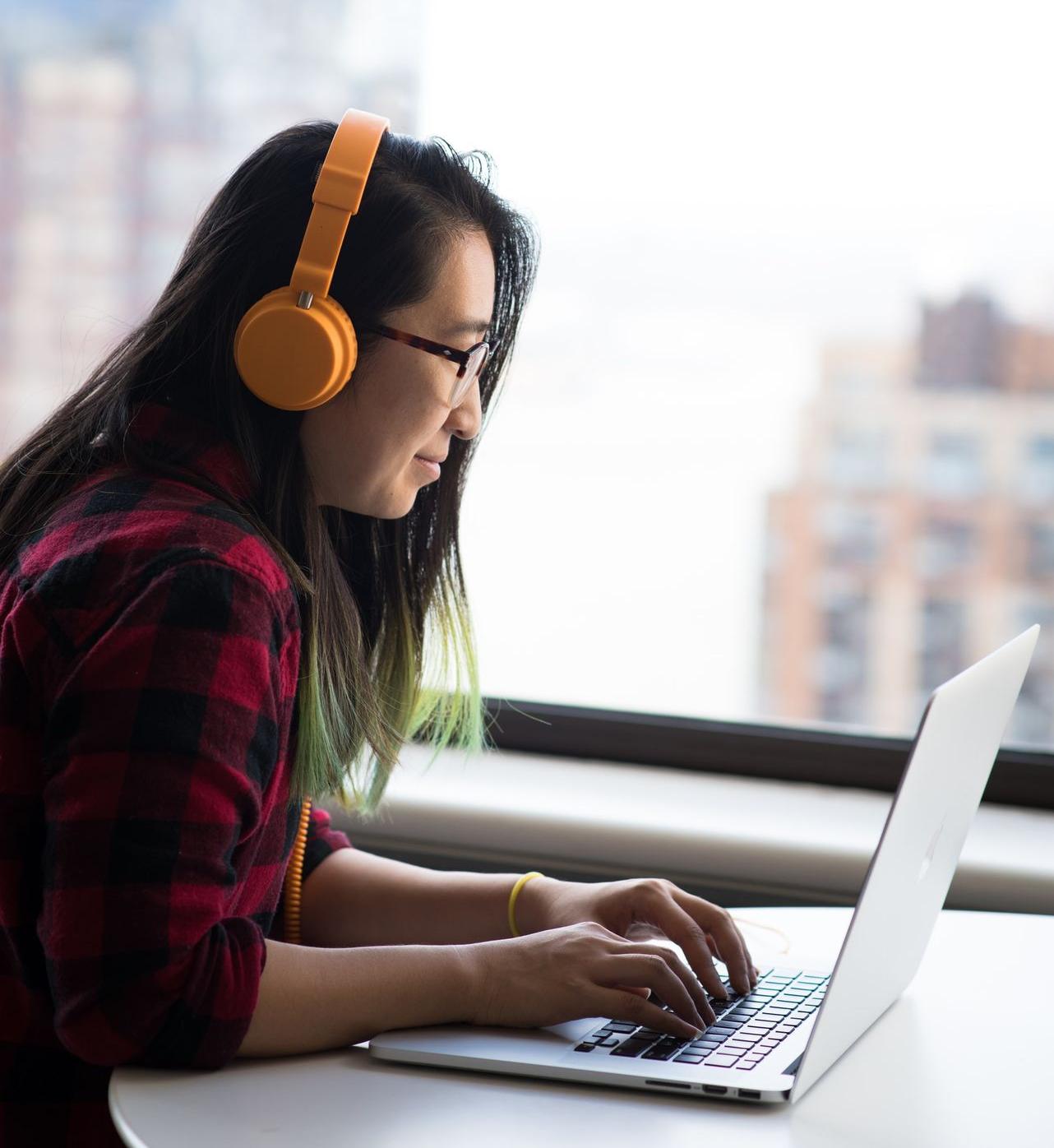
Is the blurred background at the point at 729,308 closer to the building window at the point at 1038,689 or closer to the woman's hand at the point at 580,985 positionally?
the building window at the point at 1038,689

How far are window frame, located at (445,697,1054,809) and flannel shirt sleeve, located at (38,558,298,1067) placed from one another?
1008 mm

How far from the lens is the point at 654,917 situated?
103 centimetres

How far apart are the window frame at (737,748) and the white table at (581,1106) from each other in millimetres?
883

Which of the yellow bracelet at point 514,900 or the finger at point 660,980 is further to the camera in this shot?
the yellow bracelet at point 514,900

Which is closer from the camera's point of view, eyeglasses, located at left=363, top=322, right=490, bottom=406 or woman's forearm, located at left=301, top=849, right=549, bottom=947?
eyeglasses, located at left=363, top=322, right=490, bottom=406

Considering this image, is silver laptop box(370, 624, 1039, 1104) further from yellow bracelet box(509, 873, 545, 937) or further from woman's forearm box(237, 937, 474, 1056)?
yellow bracelet box(509, 873, 545, 937)

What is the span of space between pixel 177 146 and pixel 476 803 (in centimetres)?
108

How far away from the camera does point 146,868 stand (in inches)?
30.6

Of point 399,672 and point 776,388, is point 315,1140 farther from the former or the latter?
point 776,388

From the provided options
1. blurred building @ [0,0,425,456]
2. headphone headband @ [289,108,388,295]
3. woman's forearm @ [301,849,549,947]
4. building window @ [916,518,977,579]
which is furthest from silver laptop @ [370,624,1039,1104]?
blurred building @ [0,0,425,456]

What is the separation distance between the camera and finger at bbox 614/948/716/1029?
90cm

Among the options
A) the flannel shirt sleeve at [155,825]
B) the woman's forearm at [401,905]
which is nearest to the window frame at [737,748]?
the woman's forearm at [401,905]

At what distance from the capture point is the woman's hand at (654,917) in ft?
3.26

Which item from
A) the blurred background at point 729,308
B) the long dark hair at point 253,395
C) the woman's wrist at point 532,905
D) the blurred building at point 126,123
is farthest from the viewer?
the blurred building at point 126,123
